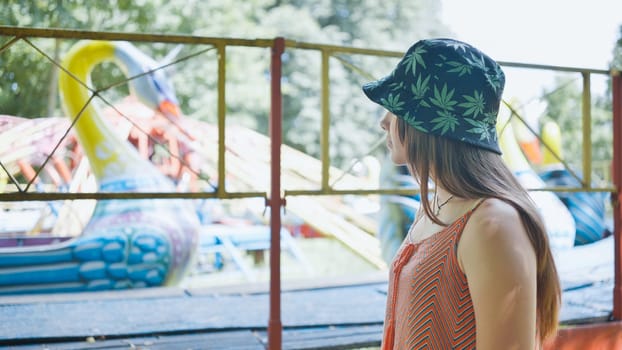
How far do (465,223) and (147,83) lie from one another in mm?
7313

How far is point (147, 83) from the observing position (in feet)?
26.0

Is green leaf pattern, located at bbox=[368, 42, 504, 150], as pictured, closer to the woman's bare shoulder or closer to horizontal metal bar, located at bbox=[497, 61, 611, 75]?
the woman's bare shoulder

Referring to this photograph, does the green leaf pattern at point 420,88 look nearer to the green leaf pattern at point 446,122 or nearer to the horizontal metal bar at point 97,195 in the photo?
the green leaf pattern at point 446,122

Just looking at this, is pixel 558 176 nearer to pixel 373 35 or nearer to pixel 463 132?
pixel 463 132

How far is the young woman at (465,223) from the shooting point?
104 cm

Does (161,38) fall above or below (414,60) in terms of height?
above

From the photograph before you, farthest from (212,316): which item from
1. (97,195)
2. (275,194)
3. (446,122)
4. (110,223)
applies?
(446,122)

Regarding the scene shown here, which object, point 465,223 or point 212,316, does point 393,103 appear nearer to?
point 465,223

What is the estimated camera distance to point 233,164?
9.41m

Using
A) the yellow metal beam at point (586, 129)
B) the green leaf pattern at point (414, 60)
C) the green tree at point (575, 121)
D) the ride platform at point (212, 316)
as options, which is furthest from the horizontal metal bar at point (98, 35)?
the green tree at point (575, 121)

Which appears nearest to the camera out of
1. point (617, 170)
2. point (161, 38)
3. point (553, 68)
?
point (161, 38)

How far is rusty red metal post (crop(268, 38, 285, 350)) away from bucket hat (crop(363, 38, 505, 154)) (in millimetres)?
1979

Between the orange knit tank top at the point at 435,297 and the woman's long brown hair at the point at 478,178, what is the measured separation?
0.06 meters

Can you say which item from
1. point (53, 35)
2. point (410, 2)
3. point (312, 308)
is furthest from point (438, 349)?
point (410, 2)
